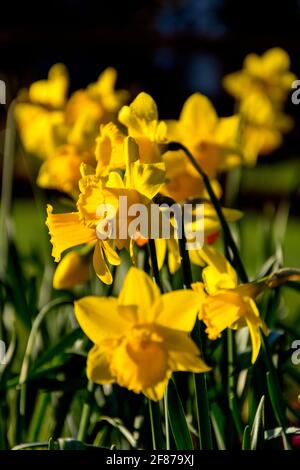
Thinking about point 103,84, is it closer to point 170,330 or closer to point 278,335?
point 278,335

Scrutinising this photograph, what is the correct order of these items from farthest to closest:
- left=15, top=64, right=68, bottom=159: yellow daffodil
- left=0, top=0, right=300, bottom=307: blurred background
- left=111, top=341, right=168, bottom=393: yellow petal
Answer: left=0, top=0, right=300, bottom=307: blurred background
left=15, top=64, right=68, bottom=159: yellow daffodil
left=111, top=341, right=168, bottom=393: yellow petal

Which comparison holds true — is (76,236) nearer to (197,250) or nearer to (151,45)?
(197,250)

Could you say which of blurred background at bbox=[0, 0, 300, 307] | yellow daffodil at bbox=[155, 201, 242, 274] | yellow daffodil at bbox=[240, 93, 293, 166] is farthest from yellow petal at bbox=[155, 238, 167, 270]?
blurred background at bbox=[0, 0, 300, 307]

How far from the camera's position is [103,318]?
77 cm

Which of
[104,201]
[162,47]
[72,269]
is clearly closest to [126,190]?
[104,201]

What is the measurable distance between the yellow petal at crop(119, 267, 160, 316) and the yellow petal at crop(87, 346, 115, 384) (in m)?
0.05

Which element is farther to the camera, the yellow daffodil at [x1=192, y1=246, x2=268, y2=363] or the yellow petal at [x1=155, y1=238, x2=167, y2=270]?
the yellow petal at [x1=155, y1=238, x2=167, y2=270]

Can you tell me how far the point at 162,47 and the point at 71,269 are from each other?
16.5 ft

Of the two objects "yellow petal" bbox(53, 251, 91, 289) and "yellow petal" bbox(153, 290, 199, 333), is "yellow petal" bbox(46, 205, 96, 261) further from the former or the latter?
"yellow petal" bbox(53, 251, 91, 289)

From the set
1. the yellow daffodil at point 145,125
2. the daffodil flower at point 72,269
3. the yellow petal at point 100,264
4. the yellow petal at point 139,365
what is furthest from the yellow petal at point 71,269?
the yellow petal at point 139,365

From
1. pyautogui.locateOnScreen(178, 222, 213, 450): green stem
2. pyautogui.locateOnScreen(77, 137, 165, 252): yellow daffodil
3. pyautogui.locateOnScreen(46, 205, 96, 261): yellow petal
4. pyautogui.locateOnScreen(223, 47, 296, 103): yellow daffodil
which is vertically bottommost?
pyautogui.locateOnScreen(178, 222, 213, 450): green stem

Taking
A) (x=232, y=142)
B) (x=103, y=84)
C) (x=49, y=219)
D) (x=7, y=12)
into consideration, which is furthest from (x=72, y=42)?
(x=49, y=219)

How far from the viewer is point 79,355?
1237 millimetres

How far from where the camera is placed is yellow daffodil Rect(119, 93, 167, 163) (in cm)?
102
